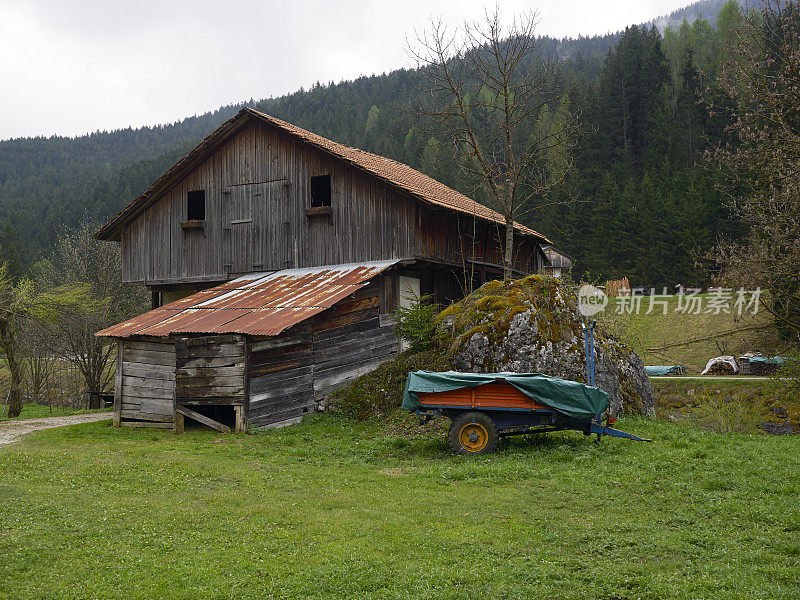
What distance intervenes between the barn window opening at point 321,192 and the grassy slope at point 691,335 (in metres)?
17.8

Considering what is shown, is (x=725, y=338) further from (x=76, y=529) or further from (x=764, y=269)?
(x=76, y=529)

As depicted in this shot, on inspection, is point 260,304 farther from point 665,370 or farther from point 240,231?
point 665,370

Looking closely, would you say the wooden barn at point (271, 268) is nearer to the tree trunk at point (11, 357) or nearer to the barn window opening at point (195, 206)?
the barn window opening at point (195, 206)

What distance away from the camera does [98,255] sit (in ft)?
126

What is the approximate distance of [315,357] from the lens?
58.5 feet

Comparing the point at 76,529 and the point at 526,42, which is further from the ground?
the point at 526,42

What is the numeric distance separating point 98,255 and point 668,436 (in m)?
35.5

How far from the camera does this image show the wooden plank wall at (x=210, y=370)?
1593cm

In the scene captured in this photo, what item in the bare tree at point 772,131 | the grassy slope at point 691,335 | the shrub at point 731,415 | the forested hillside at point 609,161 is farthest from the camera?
the forested hillside at point 609,161

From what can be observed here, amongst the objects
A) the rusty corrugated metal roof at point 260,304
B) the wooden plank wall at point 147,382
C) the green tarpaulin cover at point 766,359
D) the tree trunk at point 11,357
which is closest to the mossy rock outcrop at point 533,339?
the rusty corrugated metal roof at point 260,304

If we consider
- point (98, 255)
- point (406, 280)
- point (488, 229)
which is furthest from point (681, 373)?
point (98, 255)

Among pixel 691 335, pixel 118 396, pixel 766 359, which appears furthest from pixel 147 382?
pixel 691 335

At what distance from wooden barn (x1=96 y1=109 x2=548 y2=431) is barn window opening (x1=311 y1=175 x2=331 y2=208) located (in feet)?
0.22

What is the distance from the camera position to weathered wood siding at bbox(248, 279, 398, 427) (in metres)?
16.3
